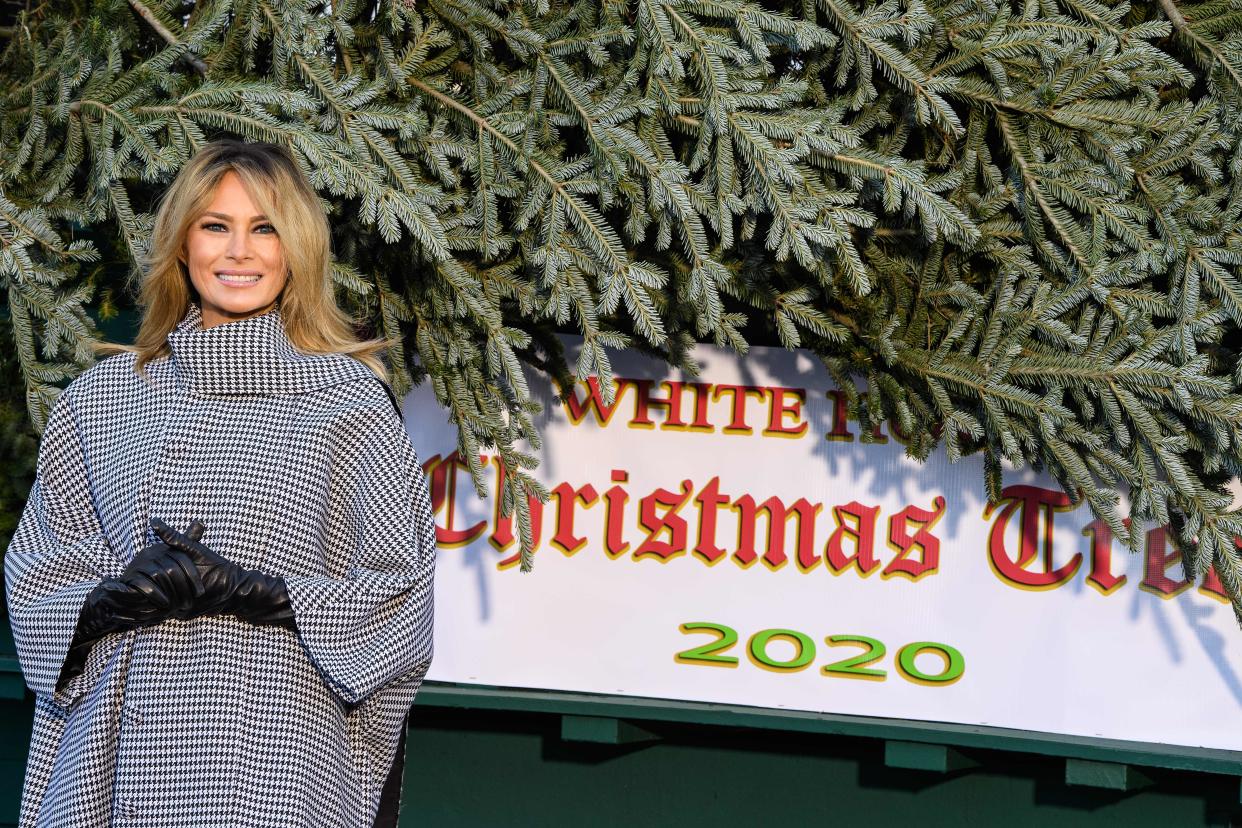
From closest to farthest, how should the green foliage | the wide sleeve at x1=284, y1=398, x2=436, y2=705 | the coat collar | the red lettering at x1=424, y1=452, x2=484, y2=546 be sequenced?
1. the wide sleeve at x1=284, y1=398, x2=436, y2=705
2. the coat collar
3. the green foliage
4. the red lettering at x1=424, y1=452, x2=484, y2=546

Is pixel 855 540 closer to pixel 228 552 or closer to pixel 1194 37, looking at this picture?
pixel 1194 37

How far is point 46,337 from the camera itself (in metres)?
3.70

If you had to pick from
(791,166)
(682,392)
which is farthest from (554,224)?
(682,392)

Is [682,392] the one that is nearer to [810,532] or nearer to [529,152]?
[810,532]

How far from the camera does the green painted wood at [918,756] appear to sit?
439 cm

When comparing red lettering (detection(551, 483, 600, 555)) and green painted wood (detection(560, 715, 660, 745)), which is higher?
red lettering (detection(551, 483, 600, 555))

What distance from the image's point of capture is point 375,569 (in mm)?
2469

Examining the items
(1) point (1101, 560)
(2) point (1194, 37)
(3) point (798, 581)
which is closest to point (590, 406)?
(3) point (798, 581)

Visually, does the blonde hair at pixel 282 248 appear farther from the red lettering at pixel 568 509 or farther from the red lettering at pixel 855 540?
the red lettering at pixel 855 540

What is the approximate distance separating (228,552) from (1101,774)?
3005 mm

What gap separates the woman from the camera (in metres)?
2.31

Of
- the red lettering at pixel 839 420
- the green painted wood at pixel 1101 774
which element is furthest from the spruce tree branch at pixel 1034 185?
the green painted wood at pixel 1101 774

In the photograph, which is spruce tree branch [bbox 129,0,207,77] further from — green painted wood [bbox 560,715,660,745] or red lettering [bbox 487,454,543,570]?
green painted wood [bbox 560,715,660,745]

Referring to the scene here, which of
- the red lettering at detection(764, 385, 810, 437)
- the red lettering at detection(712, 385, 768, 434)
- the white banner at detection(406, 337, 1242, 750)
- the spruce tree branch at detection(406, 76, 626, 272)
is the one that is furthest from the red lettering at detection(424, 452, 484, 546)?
the spruce tree branch at detection(406, 76, 626, 272)
